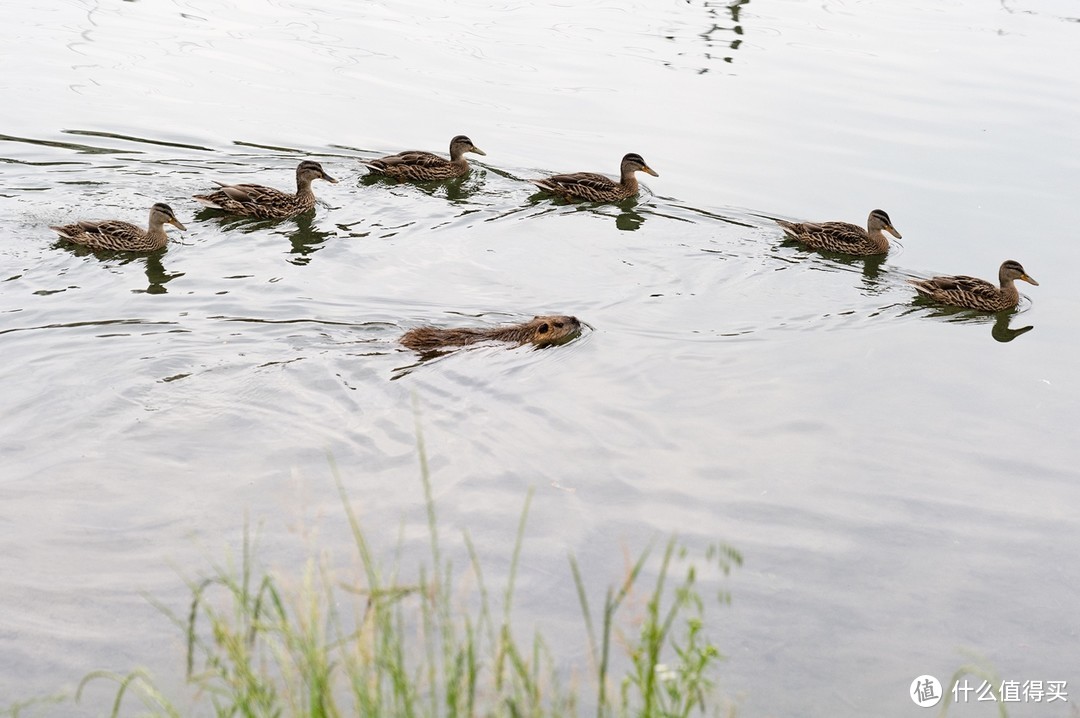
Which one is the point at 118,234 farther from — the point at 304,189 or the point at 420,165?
the point at 420,165

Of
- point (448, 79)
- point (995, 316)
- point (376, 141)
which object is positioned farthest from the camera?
point (448, 79)

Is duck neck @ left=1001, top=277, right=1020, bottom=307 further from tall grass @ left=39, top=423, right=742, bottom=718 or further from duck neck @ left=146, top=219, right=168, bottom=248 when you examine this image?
duck neck @ left=146, top=219, right=168, bottom=248

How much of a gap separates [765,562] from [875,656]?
0.87m

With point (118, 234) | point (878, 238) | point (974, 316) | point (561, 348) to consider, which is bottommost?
point (561, 348)

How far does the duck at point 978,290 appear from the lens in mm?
10836

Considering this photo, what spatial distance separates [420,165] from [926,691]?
867cm

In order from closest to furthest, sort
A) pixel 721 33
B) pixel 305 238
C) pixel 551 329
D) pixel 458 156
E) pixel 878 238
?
pixel 551 329 < pixel 305 238 < pixel 878 238 < pixel 458 156 < pixel 721 33

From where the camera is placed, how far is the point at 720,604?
6195 millimetres

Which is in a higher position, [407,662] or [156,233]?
[156,233]

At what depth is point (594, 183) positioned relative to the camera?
13.1 meters

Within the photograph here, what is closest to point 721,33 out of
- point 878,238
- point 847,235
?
point 878,238

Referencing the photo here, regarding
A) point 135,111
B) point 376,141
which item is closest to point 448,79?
point 376,141

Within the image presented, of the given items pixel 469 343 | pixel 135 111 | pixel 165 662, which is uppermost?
pixel 135 111

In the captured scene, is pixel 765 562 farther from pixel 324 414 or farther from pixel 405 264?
pixel 405 264
